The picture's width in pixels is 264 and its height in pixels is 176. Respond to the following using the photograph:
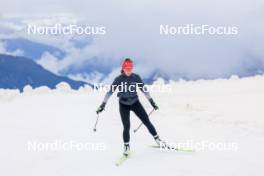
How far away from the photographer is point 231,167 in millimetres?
11648

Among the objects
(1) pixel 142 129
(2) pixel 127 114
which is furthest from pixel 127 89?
(1) pixel 142 129

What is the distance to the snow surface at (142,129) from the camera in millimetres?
11992

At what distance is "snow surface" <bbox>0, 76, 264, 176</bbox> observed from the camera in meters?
12.0

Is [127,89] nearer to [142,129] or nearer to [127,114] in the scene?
[127,114]

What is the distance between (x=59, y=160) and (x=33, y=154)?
48.6 inches

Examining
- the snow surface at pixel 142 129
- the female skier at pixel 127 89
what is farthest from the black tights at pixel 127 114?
the snow surface at pixel 142 129

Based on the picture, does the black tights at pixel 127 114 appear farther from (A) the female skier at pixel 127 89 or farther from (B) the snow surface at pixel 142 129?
(B) the snow surface at pixel 142 129

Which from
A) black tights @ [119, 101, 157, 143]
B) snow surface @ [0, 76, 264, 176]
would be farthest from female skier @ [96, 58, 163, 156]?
snow surface @ [0, 76, 264, 176]

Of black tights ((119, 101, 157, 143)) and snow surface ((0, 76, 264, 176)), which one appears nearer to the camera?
snow surface ((0, 76, 264, 176))

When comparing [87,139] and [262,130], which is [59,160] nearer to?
[87,139]

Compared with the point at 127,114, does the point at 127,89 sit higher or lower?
higher

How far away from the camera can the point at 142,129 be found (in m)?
16.4

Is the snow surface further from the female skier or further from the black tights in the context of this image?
the female skier

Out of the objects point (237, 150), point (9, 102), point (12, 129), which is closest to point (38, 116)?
point (12, 129)
